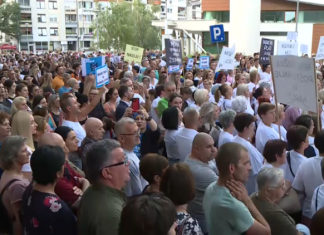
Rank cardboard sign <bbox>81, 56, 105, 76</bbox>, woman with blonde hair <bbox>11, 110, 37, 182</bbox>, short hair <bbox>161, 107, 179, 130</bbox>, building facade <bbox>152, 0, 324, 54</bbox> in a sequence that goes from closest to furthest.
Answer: woman with blonde hair <bbox>11, 110, 37, 182</bbox>, short hair <bbox>161, 107, 179, 130</bbox>, cardboard sign <bbox>81, 56, 105, 76</bbox>, building facade <bbox>152, 0, 324, 54</bbox>

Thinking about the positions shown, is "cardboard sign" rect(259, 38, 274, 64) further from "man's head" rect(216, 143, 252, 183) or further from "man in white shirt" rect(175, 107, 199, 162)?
"man's head" rect(216, 143, 252, 183)

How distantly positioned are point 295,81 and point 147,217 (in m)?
3.95

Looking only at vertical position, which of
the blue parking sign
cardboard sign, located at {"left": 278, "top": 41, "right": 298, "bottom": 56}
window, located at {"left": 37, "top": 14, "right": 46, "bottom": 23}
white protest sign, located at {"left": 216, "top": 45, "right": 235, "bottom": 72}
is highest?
window, located at {"left": 37, "top": 14, "right": 46, "bottom": 23}

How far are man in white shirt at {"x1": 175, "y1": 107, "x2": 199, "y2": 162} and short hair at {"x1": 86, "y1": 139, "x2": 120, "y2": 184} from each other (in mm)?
2207

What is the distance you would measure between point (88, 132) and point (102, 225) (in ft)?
7.40

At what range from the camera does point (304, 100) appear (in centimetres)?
534

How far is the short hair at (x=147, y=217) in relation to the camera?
2115 millimetres

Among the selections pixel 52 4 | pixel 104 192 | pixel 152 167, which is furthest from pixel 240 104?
pixel 52 4

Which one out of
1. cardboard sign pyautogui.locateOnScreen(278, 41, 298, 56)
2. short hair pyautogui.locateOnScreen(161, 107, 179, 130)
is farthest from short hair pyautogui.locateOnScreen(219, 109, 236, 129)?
cardboard sign pyautogui.locateOnScreen(278, 41, 298, 56)

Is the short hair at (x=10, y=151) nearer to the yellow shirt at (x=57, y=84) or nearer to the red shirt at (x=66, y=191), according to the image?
the red shirt at (x=66, y=191)

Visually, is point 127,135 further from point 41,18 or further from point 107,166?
point 41,18

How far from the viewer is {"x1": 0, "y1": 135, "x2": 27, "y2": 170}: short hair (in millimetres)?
3670

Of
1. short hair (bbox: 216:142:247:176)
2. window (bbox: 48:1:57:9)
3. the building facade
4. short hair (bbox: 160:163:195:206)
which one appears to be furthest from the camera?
window (bbox: 48:1:57:9)

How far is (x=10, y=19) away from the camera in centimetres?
7462
